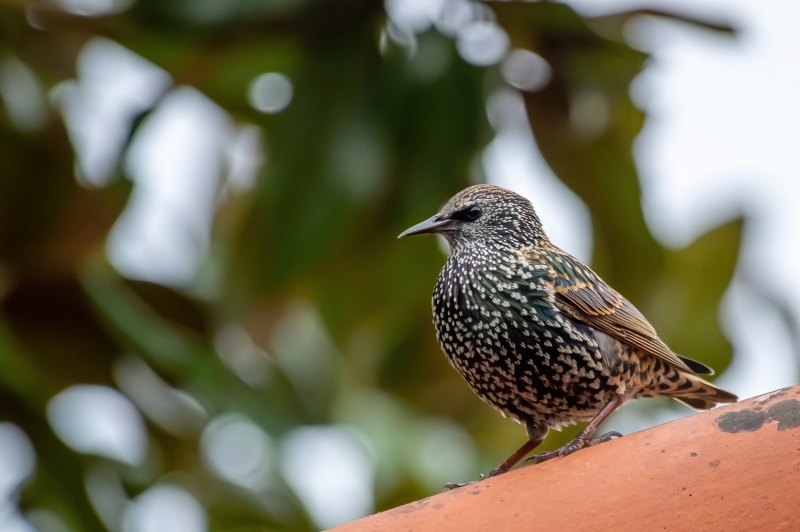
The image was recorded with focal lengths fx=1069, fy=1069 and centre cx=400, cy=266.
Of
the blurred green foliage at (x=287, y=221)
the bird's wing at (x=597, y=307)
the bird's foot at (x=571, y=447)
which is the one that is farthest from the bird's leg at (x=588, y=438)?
the blurred green foliage at (x=287, y=221)

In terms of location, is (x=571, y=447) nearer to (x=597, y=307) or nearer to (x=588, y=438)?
(x=588, y=438)

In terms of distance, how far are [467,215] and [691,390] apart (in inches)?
36.5

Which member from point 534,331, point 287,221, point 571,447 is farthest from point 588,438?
point 287,221

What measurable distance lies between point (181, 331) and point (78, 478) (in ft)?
2.76

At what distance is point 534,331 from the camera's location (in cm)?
300

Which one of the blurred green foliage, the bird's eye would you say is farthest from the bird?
the blurred green foliage

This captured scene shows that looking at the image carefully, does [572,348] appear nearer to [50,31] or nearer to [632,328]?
[632,328]

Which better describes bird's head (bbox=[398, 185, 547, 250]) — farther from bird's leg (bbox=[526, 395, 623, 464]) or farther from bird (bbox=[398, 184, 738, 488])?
bird's leg (bbox=[526, 395, 623, 464])

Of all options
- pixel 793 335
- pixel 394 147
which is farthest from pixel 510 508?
pixel 793 335

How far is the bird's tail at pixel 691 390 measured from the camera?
3373 mm

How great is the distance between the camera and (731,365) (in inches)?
215

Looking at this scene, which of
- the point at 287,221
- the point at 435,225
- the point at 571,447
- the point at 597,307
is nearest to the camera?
the point at 571,447

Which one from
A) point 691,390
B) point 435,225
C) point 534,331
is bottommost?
point 691,390

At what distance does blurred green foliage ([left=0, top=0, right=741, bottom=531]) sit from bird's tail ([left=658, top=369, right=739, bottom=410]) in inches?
64.5
